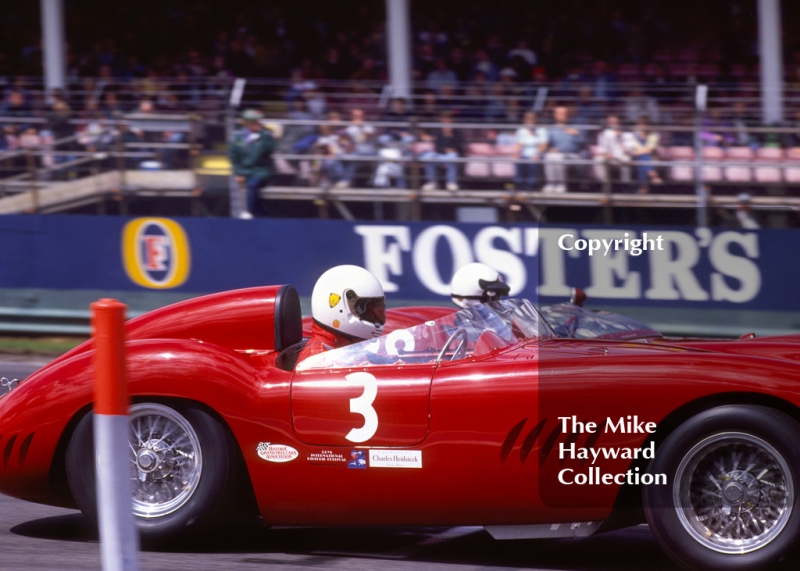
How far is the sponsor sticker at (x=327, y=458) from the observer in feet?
14.0

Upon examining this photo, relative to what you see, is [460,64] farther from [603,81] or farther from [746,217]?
[746,217]

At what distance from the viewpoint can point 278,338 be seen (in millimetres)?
5008

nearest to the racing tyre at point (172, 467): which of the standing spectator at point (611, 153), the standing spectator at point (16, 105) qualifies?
the standing spectator at point (611, 153)

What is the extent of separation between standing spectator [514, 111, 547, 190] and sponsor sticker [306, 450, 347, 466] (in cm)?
629

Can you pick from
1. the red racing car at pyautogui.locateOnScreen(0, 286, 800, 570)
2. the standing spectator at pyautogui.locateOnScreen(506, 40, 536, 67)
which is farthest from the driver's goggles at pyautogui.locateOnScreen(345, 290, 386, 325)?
the standing spectator at pyautogui.locateOnScreen(506, 40, 536, 67)

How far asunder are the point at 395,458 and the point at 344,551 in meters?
0.59

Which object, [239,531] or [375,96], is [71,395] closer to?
[239,531]

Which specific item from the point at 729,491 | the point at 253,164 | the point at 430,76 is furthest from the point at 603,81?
the point at 729,491

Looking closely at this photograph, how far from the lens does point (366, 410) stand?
425cm

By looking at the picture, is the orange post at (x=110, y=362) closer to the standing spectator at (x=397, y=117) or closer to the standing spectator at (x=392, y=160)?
the standing spectator at (x=392, y=160)

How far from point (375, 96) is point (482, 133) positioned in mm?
3203

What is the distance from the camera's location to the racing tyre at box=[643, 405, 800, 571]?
3717mm

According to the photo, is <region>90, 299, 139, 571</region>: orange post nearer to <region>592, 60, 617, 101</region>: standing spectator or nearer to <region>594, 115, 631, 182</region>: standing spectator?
<region>594, 115, 631, 182</region>: standing spectator

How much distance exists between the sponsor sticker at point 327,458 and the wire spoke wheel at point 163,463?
0.52m
